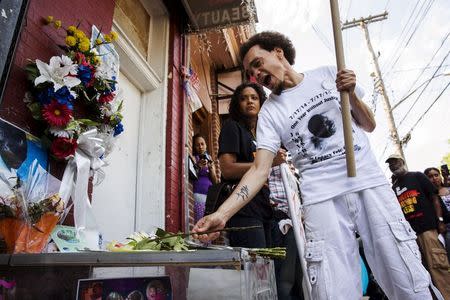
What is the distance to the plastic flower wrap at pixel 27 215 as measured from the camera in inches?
53.1

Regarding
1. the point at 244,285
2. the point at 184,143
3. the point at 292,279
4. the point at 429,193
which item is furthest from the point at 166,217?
the point at 429,193

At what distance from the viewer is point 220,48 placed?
7219mm

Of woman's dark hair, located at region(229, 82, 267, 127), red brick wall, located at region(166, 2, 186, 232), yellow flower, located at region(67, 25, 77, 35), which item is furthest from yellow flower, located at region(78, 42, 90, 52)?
red brick wall, located at region(166, 2, 186, 232)

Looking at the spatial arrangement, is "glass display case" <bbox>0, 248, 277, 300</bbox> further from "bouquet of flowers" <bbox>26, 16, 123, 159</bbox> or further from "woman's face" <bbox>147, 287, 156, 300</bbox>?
"bouquet of flowers" <bbox>26, 16, 123, 159</bbox>

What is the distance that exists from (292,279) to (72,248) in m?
1.46

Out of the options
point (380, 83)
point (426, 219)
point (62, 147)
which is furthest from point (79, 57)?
point (380, 83)

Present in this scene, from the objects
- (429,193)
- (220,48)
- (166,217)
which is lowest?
(166,217)

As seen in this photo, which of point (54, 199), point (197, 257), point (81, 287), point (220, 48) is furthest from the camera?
point (220, 48)

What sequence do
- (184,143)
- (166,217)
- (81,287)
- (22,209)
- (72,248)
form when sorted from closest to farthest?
(81,287)
(22,209)
(72,248)
(166,217)
(184,143)

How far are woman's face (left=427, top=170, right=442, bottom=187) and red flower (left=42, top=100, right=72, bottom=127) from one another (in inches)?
243

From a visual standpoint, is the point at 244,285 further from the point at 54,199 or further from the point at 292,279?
the point at 292,279

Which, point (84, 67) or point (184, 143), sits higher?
point (184, 143)

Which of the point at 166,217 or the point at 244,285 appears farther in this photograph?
the point at 166,217

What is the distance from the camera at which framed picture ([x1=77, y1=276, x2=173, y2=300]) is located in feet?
4.14
